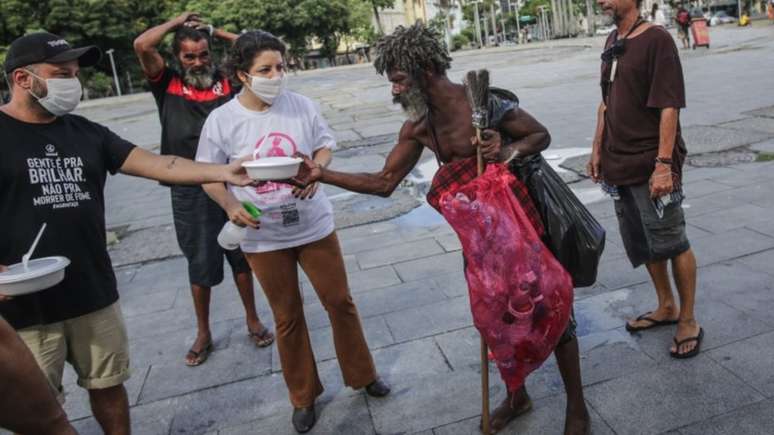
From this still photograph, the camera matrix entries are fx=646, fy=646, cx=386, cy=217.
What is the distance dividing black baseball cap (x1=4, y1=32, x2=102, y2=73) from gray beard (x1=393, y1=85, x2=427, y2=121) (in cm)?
131

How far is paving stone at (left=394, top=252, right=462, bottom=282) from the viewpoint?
15.8ft

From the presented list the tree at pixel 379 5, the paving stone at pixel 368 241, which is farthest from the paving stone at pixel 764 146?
the tree at pixel 379 5

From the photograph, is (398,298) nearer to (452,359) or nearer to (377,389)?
(452,359)

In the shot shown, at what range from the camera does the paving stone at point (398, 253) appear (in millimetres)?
5254

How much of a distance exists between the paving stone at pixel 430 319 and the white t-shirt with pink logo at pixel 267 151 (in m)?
1.14

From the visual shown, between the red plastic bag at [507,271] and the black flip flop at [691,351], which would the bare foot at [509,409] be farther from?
the black flip flop at [691,351]

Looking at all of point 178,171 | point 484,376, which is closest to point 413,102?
point 178,171

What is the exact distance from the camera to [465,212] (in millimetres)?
2381

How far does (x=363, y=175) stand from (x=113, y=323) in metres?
1.25

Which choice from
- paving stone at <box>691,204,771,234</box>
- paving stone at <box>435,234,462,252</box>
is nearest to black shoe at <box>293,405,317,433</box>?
paving stone at <box>435,234,462,252</box>

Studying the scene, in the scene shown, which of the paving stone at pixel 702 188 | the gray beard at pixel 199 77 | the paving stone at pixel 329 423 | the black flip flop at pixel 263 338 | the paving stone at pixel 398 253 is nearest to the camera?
the paving stone at pixel 329 423

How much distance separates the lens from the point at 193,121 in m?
3.67

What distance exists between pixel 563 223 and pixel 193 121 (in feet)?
7.23

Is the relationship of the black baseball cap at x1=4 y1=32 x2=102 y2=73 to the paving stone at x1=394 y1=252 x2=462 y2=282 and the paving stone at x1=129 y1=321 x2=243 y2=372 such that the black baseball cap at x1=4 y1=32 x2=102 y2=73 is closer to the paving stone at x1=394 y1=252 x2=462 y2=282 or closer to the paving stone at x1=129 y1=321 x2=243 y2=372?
the paving stone at x1=129 y1=321 x2=243 y2=372
